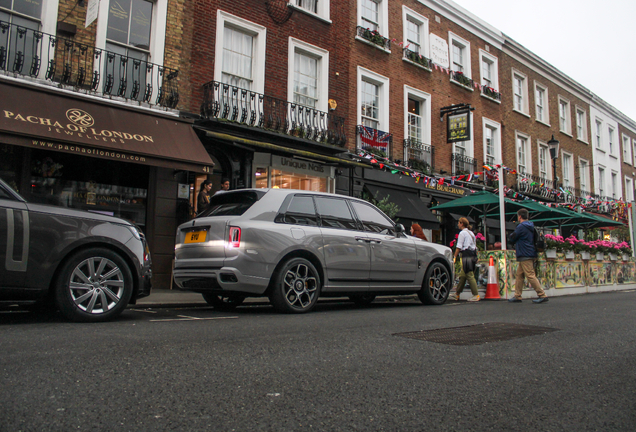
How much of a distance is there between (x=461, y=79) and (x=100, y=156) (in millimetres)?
16638

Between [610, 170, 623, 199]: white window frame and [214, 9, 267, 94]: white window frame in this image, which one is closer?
[214, 9, 267, 94]: white window frame

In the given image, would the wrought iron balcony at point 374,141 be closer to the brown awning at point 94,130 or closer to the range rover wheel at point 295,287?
the brown awning at point 94,130

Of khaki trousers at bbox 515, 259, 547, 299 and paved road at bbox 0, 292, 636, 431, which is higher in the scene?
khaki trousers at bbox 515, 259, 547, 299

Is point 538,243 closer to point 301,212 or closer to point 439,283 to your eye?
point 439,283

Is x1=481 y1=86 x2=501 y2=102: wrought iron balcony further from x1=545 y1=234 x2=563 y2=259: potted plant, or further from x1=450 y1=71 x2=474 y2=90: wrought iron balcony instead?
x1=545 y1=234 x2=563 y2=259: potted plant

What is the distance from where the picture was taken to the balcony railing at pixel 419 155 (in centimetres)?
1916

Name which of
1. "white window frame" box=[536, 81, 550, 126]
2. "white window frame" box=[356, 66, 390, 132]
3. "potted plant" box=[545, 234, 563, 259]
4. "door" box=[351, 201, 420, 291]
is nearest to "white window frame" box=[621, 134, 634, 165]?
"white window frame" box=[536, 81, 550, 126]

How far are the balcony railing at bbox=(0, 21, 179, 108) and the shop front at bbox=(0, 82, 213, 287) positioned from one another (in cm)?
44

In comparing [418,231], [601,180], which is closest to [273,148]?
[418,231]

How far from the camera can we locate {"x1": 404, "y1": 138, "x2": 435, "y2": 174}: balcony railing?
1916 centimetres

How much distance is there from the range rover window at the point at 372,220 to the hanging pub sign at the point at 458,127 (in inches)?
486

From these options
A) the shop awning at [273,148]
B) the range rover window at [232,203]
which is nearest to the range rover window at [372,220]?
the range rover window at [232,203]

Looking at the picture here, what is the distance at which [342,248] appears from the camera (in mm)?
7426

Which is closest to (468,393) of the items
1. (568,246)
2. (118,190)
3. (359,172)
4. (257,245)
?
(257,245)
